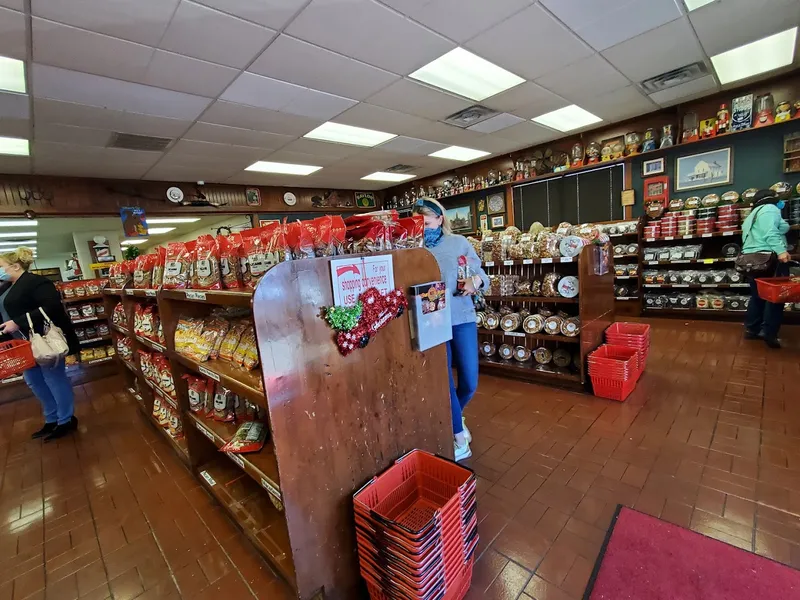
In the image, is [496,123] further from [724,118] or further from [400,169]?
[724,118]

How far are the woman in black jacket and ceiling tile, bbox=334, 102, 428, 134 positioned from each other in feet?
11.4

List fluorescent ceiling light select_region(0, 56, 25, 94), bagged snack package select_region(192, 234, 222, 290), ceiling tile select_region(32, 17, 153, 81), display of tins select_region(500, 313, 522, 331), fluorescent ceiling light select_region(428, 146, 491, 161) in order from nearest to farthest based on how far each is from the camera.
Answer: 1. bagged snack package select_region(192, 234, 222, 290)
2. ceiling tile select_region(32, 17, 153, 81)
3. fluorescent ceiling light select_region(0, 56, 25, 94)
4. display of tins select_region(500, 313, 522, 331)
5. fluorescent ceiling light select_region(428, 146, 491, 161)

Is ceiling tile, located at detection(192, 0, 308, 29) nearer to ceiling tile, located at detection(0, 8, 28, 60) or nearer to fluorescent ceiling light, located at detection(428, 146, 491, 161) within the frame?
ceiling tile, located at detection(0, 8, 28, 60)

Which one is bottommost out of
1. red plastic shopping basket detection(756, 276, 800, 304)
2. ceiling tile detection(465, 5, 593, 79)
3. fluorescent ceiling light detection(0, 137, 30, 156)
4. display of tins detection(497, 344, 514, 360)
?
display of tins detection(497, 344, 514, 360)

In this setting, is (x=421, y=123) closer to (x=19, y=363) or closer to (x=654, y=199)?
(x=654, y=199)

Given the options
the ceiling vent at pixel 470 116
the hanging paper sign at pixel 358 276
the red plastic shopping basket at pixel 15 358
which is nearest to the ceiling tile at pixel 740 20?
the ceiling vent at pixel 470 116

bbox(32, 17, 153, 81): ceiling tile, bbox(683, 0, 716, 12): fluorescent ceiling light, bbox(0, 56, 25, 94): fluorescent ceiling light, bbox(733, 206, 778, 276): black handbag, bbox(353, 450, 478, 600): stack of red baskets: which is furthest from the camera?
bbox(733, 206, 778, 276): black handbag

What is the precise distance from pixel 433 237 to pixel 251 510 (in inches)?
70.6

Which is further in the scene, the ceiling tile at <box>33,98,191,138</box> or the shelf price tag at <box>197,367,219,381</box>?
the ceiling tile at <box>33,98,191,138</box>

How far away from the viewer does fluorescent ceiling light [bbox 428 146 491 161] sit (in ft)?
21.3

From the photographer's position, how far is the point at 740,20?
3.12 meters

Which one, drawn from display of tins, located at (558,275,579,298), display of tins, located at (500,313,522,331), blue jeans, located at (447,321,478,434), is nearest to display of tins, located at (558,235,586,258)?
display of tins, located at (558,275,579,298)

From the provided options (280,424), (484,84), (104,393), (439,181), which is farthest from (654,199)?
(104,393)

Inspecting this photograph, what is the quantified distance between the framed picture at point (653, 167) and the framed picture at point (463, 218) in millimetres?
3386
